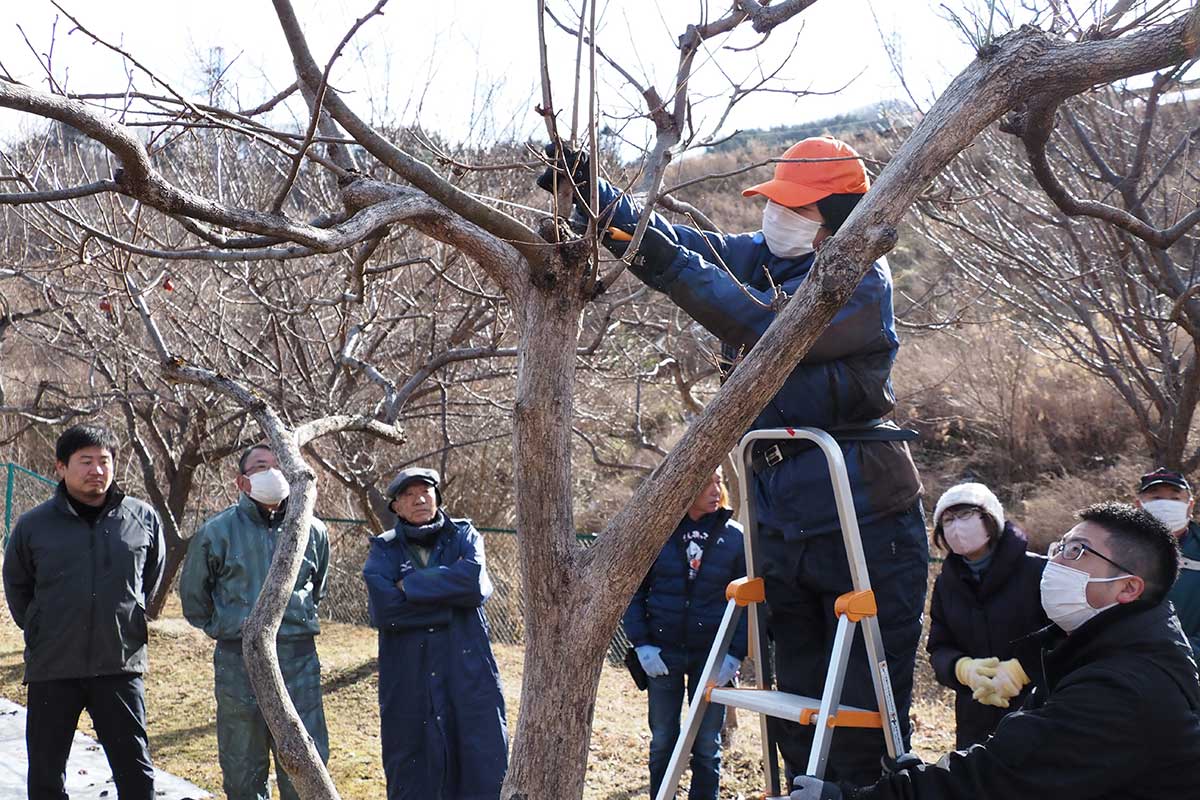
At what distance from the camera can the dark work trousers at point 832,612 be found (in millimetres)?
3226

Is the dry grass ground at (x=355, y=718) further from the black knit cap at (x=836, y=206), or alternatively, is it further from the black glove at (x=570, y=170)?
the black glove at (x=570, y=170)

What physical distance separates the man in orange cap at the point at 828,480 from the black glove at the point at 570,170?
0.13 m

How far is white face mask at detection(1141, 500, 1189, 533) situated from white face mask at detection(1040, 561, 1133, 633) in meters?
2.53

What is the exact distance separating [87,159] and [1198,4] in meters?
11.4

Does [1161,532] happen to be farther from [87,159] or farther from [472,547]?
[87,159]

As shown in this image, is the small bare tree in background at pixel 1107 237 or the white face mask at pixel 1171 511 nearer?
the white face mask at pixel 1171 511

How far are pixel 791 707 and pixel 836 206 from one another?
141cm

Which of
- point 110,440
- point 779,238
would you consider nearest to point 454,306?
point 110,440

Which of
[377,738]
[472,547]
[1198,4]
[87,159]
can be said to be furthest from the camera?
[87,159]

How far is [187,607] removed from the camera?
213 inches

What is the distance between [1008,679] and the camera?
3.72 meters

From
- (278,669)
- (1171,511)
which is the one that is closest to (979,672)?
(1171,511)

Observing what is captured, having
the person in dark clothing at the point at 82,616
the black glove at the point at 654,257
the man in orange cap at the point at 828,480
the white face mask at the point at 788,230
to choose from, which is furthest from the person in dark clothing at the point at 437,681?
the black glove at the point at 654,257

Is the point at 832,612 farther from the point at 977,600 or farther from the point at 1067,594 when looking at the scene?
the point at 977,600
